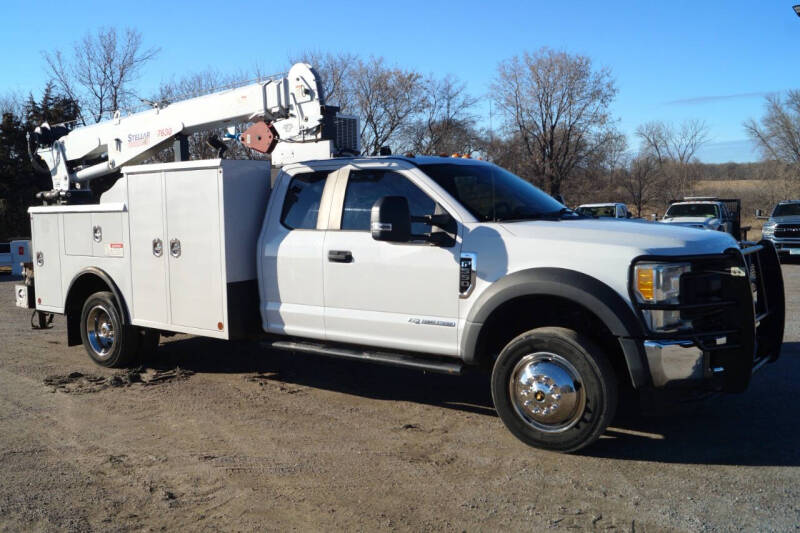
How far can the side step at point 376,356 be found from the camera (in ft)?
17.1

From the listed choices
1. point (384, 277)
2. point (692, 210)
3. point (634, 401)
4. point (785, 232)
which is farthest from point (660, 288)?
point (692, 210)

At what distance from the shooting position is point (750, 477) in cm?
433

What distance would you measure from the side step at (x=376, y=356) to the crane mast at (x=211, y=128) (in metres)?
2.01

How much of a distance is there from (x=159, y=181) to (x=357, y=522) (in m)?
4.23

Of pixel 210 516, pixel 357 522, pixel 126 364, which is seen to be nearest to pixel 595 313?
pixel 357 522

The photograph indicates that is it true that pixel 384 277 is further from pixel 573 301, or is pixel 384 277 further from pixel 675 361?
pixel 675 361

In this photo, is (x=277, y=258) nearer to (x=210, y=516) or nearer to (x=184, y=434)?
(x=184, y=434)

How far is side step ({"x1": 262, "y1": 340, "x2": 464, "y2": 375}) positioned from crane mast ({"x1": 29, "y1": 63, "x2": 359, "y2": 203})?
2011mm

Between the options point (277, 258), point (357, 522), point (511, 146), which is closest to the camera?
point (357, 522)

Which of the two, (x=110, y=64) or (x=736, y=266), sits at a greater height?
(x=110, y=64)

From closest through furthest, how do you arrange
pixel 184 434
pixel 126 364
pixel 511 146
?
pixel 184 434 < pixel 126 364 < pixel 511 146

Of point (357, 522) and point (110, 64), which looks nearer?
point (357, 522)

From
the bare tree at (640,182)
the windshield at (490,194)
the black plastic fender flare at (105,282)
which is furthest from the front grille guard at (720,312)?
the bare tree at (640,182)

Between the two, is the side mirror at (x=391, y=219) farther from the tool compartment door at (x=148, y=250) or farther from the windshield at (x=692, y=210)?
the windshield at (x=692, y=210)
